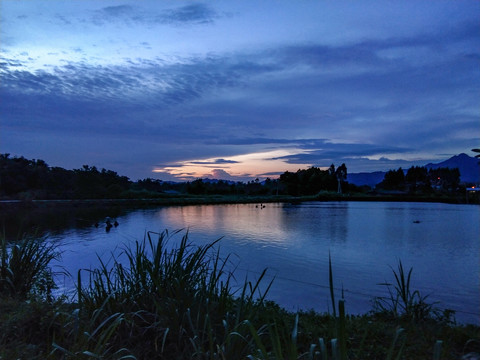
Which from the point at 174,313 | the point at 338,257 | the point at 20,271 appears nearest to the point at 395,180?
the point at 338,257

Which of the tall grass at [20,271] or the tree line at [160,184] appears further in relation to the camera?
the tree line at [160,184]

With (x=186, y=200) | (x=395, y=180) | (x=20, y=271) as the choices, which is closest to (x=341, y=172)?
(x=395, y=180)

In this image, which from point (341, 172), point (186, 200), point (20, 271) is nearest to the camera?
point (20, 271)

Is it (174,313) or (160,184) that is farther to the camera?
(160,184)

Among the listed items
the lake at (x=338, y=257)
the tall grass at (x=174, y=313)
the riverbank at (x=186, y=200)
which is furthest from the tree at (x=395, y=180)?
the tall grass at (x=174, y=313)

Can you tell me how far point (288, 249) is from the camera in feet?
50.5

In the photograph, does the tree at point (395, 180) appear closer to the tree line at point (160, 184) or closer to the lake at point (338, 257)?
the tree line at point (160, 184)

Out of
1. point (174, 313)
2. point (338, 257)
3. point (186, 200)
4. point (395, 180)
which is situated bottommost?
point (338, 257)

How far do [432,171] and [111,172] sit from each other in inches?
3028

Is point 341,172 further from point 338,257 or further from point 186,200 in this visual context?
point 338,257

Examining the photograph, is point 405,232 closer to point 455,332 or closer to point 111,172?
point 455,332

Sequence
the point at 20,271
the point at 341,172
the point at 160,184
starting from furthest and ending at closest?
1. the point at 341,172
2. the point at 160,184
3. the point at 20,271

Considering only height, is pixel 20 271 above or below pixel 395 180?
below

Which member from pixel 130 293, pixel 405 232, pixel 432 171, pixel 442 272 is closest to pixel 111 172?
pixel 405 232
